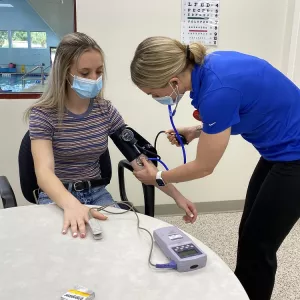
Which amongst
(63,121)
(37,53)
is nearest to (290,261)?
(63,121)

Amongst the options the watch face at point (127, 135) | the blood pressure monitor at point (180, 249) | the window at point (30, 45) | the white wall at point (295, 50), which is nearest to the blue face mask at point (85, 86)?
the watch face at point (127, 135)

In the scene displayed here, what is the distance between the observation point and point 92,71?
1.44m

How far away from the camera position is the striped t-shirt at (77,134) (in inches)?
55.7

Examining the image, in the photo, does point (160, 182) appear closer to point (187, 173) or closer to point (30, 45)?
point (187, 173)

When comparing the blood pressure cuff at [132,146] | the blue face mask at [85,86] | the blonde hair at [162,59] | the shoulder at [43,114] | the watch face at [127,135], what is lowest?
the blood pressure cuff at [132,146]

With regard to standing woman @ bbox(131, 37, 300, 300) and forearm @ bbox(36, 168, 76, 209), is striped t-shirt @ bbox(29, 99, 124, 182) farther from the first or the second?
standing woman @ bbox(131, 37, 300, 300)

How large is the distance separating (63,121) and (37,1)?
1.28m

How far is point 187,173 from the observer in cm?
129

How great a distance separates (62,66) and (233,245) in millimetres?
1677

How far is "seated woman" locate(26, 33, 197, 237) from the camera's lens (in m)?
1.38

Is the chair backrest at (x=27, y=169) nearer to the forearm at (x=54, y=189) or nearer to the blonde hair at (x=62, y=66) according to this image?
the blonde hair at (x=62, y=66)

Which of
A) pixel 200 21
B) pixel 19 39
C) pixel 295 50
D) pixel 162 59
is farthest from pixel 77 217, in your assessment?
pixel 295 50

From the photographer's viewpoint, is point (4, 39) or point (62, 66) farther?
point (4, 39)

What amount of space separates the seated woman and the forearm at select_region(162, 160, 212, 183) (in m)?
0.12
